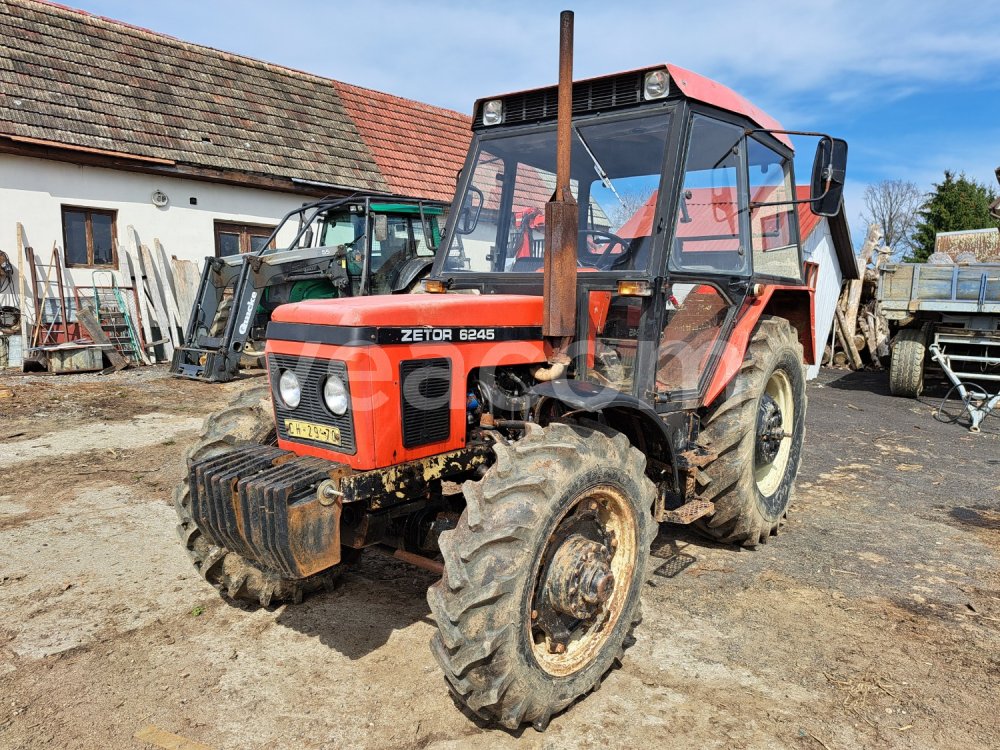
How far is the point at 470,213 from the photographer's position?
12.7 feet

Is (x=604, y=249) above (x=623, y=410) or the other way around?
above

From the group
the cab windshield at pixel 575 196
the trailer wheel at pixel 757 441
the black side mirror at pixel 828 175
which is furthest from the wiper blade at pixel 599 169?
the trailer wheel at pixel 757 441

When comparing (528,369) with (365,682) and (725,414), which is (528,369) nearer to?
(725,414)

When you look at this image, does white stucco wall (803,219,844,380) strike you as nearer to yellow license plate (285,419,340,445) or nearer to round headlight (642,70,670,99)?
round headlight (642,70,670,99)

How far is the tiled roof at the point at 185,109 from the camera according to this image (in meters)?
11.2

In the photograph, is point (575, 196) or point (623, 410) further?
point (575, 196)

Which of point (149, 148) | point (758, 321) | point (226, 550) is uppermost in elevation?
point (149, 148)

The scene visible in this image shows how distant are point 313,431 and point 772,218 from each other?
2948 millimetres

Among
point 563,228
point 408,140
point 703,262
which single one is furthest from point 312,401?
point 408,140

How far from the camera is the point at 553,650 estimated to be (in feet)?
8.85

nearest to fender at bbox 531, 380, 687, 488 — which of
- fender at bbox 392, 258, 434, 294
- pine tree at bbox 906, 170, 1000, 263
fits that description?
fender at bbox 392, 258, 434, 294

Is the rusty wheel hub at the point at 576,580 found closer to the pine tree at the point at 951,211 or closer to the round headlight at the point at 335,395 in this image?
the round headlight at the point at 335,395

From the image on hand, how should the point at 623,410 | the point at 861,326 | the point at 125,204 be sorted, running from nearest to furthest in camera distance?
the point at 623,410, the point at 125,204, the point at 861,326

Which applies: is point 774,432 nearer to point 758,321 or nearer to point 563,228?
point 758,321
